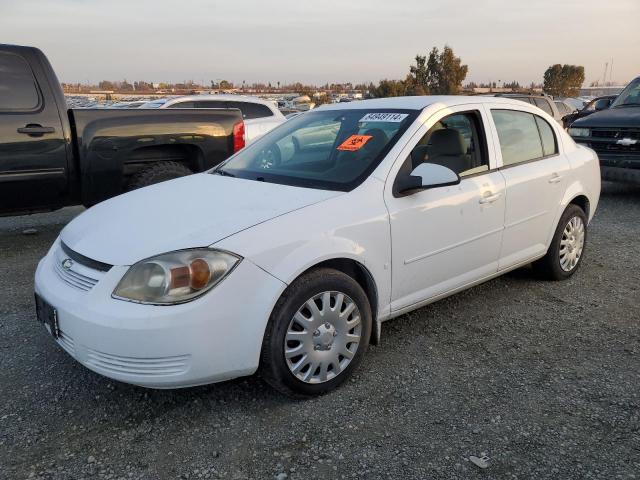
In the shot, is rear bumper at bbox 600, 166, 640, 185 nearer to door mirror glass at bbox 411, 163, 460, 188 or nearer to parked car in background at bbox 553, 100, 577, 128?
door mirror glass at bbox 411, 163, 460, 188

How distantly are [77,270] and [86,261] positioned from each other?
73 millimetres

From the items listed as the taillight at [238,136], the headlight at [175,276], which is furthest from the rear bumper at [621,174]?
the headlight at [175,276]

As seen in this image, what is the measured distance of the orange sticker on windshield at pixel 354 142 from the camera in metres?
3.61

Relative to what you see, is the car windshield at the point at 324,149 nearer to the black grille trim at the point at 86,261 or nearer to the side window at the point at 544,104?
the black grille trim at the point at 86,261

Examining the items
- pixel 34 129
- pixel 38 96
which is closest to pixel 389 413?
pixel 34 129

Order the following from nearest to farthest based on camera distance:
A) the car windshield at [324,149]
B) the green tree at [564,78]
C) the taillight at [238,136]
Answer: the car windshield at [324,149]
the taillight at [238,136]
the green tree at [564,78]

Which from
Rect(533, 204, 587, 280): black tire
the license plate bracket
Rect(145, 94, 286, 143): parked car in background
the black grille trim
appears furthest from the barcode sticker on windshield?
Rect(145, 94, 286, 143): parked car in background

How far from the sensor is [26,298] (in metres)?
4.53

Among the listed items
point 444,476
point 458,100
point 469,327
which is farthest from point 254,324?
point 458,100

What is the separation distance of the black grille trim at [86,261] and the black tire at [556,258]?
352 centimetres

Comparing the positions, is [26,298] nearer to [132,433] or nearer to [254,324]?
[132,433]

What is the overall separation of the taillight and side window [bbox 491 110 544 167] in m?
3.27

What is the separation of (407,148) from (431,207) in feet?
1.28

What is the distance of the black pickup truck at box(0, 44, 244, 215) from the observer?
5332 millimetres
